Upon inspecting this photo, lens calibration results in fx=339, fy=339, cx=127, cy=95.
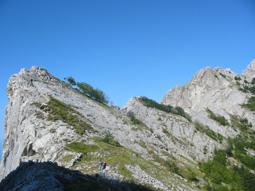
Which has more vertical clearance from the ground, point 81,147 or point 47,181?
point 81,147

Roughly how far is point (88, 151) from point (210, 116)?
97286mm

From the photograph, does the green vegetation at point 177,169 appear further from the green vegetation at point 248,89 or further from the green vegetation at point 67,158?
the green vegetation at point 248,89

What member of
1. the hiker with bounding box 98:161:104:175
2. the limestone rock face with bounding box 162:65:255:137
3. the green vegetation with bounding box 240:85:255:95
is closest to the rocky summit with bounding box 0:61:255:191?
the hiker with bounding box 98:161:104:175

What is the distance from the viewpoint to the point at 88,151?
5550cm

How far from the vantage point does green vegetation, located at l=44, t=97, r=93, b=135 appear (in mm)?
67625

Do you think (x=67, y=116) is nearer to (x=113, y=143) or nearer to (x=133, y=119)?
(x=113, y=143)

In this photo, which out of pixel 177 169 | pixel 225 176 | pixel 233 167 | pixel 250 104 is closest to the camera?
pixel 177 169

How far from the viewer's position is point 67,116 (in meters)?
72.1

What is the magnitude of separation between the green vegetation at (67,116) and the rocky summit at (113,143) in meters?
A: 0.21

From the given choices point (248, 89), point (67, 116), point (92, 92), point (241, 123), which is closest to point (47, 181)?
point (67, 116)

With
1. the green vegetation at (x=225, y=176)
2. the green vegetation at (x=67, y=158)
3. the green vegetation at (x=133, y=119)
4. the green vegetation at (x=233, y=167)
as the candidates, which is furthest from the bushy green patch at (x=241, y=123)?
the green vegetation at (x=67, y=158)

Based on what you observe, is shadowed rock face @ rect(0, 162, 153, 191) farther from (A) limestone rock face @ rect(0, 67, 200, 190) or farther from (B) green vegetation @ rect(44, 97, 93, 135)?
(B) green vegetation @ rect(44, 97, 93, 135)

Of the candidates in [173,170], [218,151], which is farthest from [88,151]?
[218,151]

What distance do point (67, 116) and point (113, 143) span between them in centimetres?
1231
